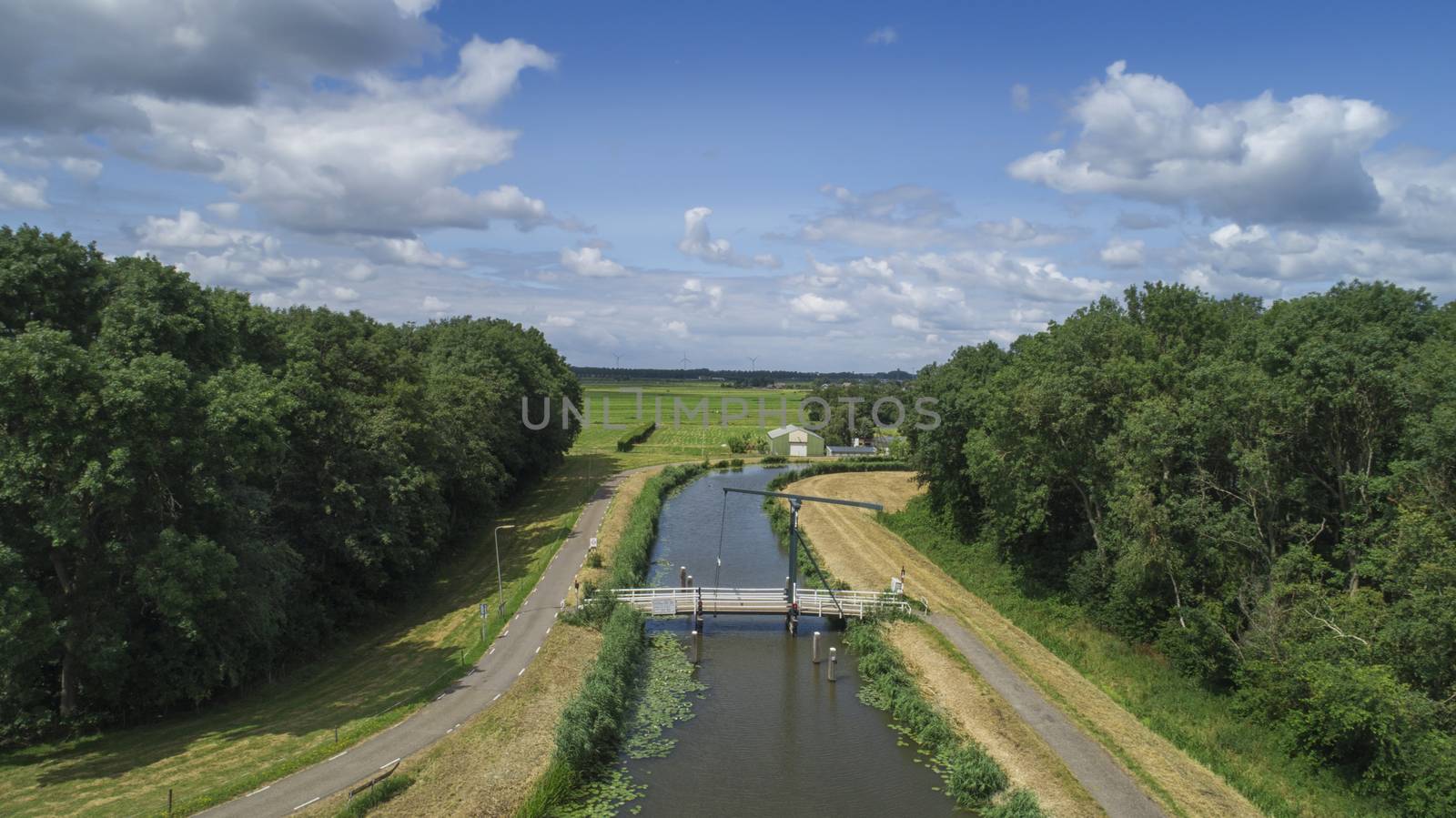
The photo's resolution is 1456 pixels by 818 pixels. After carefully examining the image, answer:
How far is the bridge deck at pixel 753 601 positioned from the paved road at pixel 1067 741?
14.9 feet

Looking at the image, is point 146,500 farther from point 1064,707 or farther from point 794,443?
point 794,443

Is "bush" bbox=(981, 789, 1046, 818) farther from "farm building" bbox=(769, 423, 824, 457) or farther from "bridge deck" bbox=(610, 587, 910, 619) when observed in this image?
"farm building" bbox=(769, 423, 824, 457)

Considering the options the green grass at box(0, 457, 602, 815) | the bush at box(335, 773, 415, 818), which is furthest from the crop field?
the bush at box(335, 773, 415, 818)

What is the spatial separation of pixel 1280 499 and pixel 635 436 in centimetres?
9554

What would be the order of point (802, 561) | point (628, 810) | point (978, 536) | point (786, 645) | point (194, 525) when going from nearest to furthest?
point (628, 810), point (194, 525), point (786, 645), point (802, 561), point (978, 536)

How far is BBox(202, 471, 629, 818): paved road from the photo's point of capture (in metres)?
21.0

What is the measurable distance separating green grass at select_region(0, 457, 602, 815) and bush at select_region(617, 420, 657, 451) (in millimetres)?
64338

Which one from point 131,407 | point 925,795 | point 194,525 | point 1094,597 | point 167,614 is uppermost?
point 131,407

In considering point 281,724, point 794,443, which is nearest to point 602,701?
point 281,724

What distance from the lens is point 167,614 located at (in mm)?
24703

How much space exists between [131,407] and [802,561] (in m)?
34.9

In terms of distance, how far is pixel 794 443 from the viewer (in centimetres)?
10981

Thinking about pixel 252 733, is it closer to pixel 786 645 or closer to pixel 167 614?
pixel 167 614

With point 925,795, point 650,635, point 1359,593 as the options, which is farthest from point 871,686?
point 1359,593
